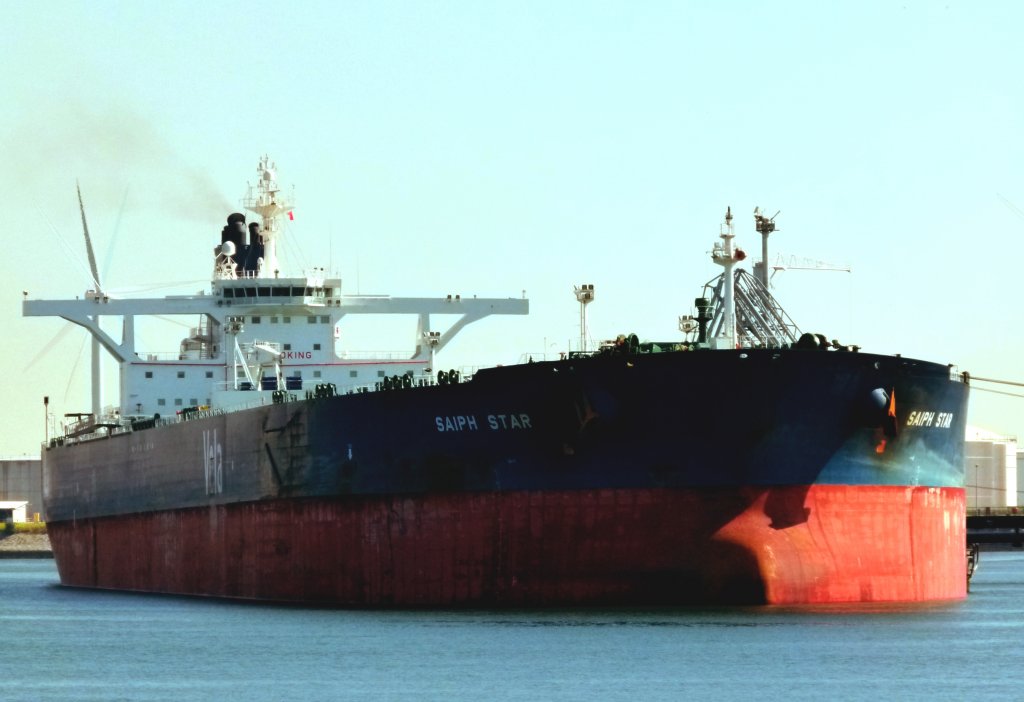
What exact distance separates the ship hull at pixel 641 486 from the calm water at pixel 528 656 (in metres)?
0.72

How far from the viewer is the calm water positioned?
24781 mm

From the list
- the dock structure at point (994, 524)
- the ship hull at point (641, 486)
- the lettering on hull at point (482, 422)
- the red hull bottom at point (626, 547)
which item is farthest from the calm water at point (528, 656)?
the dock structure at point (994, 524)

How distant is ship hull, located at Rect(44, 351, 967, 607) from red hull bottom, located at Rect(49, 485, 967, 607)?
0.03 meters

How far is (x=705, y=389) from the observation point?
31.9 metres

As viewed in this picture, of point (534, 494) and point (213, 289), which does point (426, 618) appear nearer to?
point (534, 494)

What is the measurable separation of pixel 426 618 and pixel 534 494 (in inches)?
106

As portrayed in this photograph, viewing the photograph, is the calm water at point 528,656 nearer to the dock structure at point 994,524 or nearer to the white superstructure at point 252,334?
Answer: the white superstructure at point 252,334

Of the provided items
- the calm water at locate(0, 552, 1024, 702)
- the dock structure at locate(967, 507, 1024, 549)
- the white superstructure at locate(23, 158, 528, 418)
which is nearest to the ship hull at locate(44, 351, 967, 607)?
the calm water at locate(0, 552, 1024, 702)

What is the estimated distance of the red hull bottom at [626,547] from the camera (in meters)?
31.8

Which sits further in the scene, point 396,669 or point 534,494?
point 534,494

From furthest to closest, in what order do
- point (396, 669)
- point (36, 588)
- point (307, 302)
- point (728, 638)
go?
point (36, 588) < point (307, 302) < point (728, 638) < point (396, 669)

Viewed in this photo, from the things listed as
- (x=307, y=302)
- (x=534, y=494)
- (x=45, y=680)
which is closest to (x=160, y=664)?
(x=45, y=680)

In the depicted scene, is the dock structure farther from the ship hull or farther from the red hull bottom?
the red hull bottom

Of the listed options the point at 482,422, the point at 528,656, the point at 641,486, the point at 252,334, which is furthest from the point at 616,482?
the point at 252,334
